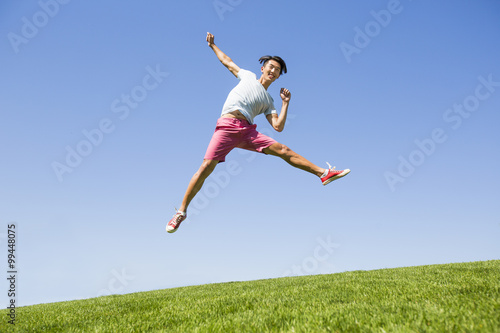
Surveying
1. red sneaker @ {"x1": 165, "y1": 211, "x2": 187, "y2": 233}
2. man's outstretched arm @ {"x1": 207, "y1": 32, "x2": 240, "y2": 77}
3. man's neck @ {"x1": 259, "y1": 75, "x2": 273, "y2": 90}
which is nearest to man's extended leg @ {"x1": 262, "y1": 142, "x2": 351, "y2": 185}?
man's neck @ {"x1": 259, "y1": 75, "x2": 273, "y2": 90}

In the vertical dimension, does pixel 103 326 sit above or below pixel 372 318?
above

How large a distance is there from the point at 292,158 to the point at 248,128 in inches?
35.5

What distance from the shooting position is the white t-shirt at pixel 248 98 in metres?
5.50

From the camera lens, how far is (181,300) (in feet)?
18.7

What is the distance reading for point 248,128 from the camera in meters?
5.53

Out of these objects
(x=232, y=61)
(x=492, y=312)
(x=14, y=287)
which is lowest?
(x=492, y=312)

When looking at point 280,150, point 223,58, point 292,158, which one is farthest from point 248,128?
point 223,58

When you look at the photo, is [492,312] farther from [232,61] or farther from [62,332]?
[232,61]

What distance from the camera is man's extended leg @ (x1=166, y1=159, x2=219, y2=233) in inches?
215

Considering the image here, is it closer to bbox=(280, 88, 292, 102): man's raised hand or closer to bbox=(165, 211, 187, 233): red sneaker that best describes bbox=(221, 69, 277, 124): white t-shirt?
bbox=(280, 88, 292, 102): man's raised hand

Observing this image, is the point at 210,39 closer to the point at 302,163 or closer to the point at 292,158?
the point at 292,158

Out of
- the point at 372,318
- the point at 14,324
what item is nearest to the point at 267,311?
the point at 372,318

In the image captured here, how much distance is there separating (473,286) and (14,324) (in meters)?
6.77

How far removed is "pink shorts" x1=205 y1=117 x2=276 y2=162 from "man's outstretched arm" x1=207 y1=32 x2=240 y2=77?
3.77 feet
